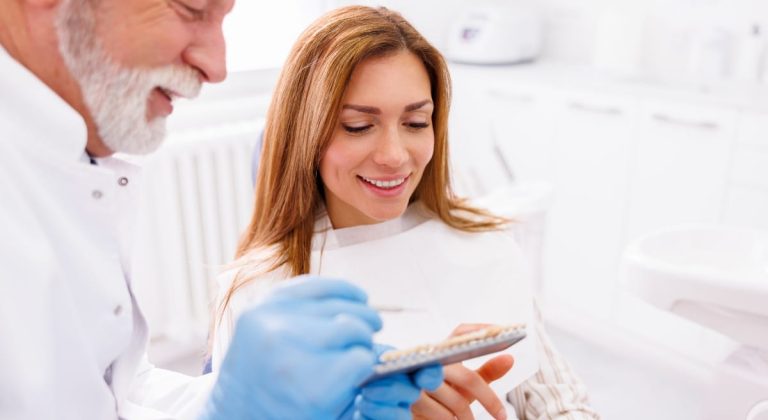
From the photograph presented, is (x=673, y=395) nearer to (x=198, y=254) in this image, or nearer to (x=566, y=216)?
(x=566, y=216)

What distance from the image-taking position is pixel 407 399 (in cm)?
85

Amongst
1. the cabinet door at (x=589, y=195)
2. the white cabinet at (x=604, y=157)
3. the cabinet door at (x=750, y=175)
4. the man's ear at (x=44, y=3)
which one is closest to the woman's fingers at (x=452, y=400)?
the man's ear at (x=44, y=3)

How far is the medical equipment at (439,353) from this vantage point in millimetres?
749

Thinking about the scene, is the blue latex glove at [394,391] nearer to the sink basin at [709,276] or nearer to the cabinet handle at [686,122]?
the sink basin at [709,276]

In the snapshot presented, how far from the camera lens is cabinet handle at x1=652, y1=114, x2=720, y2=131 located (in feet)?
8.10

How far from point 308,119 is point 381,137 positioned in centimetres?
13

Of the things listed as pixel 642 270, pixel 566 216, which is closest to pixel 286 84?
pixel 642 270

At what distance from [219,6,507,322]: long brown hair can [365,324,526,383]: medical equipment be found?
0.54m

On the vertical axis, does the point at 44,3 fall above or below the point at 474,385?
above

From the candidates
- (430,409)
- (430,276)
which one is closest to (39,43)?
(430,409)

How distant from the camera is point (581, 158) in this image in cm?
290

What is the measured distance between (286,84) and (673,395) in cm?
206

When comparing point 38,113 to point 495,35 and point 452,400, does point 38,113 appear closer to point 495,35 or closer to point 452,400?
point 452,400

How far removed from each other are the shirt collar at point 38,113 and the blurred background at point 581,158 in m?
1.50
